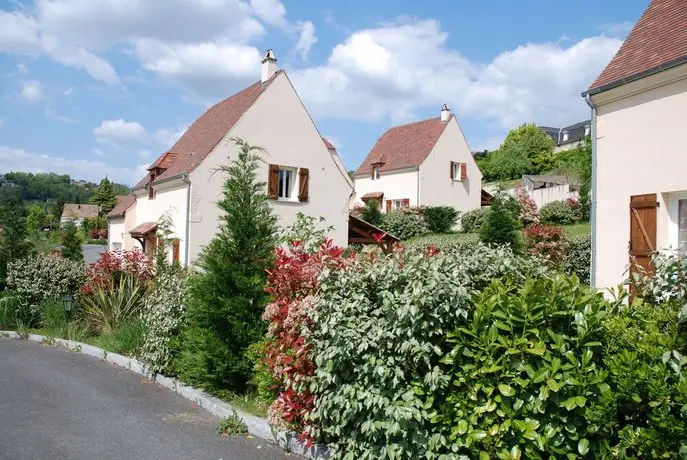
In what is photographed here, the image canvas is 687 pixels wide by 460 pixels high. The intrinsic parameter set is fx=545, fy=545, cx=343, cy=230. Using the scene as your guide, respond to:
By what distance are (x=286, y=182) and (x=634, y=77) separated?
13431 mm

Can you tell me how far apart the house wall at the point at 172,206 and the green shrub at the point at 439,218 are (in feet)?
53.9

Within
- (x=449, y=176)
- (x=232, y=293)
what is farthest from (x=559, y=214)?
(x=232, y=293)

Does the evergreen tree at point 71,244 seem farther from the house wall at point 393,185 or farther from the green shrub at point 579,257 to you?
the house wall at point 393,185

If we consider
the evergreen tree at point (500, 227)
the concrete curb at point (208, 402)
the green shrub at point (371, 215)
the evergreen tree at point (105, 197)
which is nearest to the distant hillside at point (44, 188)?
the evergreen tree at point (105, 197)

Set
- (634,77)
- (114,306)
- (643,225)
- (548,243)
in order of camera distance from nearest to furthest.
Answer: (643,225) → (634,77) → (114,306) → (548,243)

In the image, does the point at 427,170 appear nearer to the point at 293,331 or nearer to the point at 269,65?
the point at 269,65

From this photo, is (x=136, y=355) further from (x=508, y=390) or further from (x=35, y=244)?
(x=35, y=244)

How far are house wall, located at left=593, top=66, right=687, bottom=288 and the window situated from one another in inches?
489

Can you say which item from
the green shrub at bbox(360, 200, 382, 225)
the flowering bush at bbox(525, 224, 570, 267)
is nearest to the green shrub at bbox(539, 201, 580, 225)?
the green shrub at bbox(360, 200, 382, 225)

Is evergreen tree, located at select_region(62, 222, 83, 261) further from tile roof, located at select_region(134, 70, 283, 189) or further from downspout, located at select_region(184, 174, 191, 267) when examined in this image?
downspout, located at select_region(184, 174, 191, 267)

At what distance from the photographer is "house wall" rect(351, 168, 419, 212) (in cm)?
3422

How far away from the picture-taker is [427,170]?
34.1 m

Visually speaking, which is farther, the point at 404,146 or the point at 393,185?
the point at 404,146

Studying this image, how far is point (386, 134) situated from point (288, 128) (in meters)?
21.0
